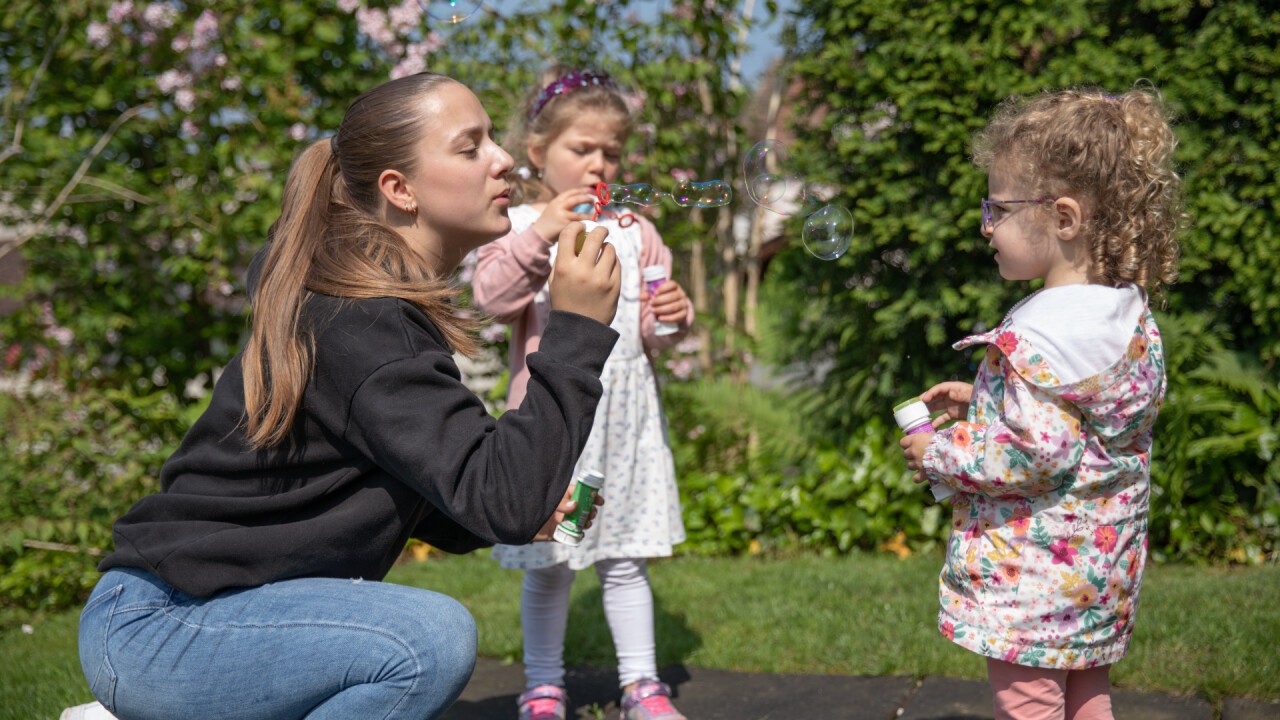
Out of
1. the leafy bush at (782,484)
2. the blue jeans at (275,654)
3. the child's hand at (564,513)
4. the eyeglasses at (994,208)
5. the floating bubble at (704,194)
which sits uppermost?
the floating bubble at (704,194)

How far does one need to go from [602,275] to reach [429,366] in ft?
1.18

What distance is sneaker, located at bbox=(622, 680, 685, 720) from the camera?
2.99 metres

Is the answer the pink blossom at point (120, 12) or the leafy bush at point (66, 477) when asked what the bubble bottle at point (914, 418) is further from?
the pink blossom at point (120, 12)

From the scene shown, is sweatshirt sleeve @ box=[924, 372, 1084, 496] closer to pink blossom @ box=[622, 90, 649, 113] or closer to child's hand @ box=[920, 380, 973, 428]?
child's hand @ box=[920, 380, 973, 428]

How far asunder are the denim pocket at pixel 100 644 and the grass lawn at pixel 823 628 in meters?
1.26

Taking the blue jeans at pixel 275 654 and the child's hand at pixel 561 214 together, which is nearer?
the blue jeans at pixel 275 654

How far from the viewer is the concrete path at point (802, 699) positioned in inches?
112

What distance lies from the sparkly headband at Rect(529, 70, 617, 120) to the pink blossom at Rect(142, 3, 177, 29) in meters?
3.01

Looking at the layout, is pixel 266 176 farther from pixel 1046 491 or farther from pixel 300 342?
pixel 1046 491

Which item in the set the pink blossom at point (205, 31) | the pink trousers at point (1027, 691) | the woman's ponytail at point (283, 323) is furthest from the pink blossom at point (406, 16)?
the pink trousers at point (1027, 691)

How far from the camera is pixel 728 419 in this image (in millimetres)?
5602

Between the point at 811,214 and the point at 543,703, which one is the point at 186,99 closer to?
the point at 811,214

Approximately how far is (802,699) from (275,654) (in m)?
1.65

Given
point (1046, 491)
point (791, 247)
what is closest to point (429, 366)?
point (1046, 491)
